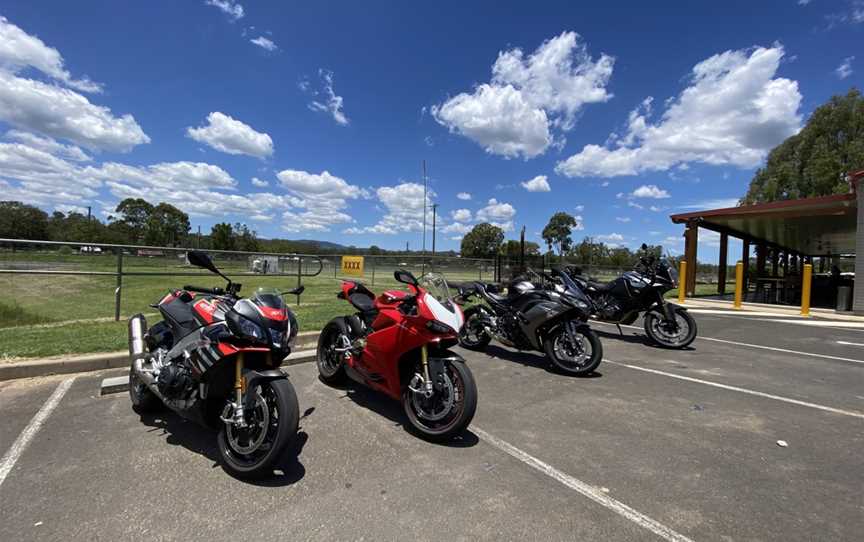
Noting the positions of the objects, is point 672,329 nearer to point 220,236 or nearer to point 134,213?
point 220,236

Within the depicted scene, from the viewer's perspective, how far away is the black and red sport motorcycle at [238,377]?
8.28 feet

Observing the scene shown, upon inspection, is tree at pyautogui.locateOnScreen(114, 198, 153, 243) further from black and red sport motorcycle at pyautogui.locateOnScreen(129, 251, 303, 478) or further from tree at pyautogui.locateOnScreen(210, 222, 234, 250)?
black and red sport motorcycle at pyautogui.locateOnScreen(129, 251, 303, 478)

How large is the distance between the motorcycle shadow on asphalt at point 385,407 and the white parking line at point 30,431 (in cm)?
234

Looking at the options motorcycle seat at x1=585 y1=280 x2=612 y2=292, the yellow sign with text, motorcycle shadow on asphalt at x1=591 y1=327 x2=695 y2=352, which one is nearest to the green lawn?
the yellow sign with text

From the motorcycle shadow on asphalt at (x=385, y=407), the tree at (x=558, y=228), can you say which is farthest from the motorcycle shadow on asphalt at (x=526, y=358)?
the tree at (x=558, y=228)

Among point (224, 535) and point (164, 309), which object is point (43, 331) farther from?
point (224, 535)

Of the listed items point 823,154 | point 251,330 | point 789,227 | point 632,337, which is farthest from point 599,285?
point 823,154

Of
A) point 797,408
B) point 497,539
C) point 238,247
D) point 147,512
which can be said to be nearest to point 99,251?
point 147,512

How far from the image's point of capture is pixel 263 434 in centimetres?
252

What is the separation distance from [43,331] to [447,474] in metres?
6.63

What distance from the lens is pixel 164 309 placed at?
11.2 feet

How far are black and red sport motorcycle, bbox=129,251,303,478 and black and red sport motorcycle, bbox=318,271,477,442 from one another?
904mm

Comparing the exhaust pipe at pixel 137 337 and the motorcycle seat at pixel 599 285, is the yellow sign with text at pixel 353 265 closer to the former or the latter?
the motorcycle seat at pixel 599 285

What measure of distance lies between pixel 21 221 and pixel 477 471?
9819cm
